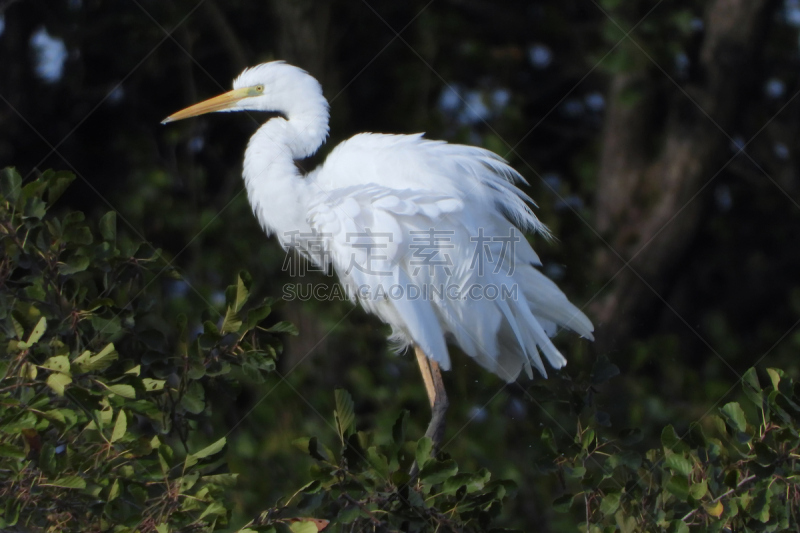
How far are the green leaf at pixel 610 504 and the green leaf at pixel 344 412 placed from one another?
19.7 inches

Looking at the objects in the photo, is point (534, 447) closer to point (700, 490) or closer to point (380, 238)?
point (700, 490)

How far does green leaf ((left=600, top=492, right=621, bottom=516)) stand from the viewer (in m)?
1.68

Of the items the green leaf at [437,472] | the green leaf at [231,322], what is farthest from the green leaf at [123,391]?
the green leaf at [437,472]

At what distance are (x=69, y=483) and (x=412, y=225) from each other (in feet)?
3.63

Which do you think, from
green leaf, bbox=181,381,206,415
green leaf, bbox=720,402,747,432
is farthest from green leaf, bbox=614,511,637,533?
green leaf, bbox=181,381,206,415

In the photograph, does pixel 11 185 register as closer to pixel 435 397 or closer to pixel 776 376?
pixel 435 397

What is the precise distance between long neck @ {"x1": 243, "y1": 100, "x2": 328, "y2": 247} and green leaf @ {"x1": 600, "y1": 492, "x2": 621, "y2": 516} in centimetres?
115

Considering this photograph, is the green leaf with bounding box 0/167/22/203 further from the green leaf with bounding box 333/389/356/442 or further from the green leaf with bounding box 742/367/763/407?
the green leaf with bounding box 742/367/763/407

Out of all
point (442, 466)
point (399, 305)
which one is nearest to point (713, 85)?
point (399, 305)

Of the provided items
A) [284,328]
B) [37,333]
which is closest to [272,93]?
[284,328]

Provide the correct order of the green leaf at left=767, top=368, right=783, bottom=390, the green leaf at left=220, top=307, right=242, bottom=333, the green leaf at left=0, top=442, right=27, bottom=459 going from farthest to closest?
the green leaf at left=220, top=307, right=242, bottom=333 → the green leaf at left=767, top=368, right=783, bottom=390 → the green leaf at left=0, top=442, right=27, bottom=459

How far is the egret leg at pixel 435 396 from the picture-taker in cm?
242

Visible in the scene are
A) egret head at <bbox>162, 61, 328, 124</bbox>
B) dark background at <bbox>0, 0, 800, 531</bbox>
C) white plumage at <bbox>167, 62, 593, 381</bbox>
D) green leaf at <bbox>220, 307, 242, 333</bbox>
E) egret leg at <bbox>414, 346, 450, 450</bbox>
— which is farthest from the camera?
dark background at <bbox>0, 0, 800, 531</bbox>

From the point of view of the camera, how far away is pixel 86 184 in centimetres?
418
